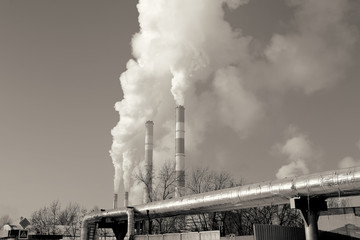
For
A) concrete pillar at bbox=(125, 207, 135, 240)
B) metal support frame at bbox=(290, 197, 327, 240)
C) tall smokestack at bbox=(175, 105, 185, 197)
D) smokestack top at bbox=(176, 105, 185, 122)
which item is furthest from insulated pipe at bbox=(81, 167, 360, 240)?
smokestack top at bbox=(176, 105, 185, 122)

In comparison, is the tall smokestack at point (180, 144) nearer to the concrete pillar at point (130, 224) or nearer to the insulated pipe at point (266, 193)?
the concrete pillar at point (130, 224)

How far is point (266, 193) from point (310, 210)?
2.46 meters

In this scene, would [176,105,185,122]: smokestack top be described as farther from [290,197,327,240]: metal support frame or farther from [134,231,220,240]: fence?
[290,197,327,240]: metal support frame

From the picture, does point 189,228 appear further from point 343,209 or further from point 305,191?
point 305,191

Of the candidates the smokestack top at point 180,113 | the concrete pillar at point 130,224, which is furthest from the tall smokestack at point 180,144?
the concrete pillar at point 130,224

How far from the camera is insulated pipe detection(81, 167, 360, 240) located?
58.0 feet

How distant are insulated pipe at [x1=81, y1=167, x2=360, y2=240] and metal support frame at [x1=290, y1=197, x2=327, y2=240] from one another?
43 cm

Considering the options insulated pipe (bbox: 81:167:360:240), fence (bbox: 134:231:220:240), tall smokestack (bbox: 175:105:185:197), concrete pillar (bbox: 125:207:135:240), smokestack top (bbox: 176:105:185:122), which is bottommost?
fence (bbox: 134:231:220:240)

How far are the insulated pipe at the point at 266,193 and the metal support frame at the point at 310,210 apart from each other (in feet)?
1.42

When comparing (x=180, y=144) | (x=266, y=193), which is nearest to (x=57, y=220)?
(x=180, y=144)

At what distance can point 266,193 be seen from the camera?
→ 20625 mm

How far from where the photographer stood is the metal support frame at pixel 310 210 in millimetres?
19688

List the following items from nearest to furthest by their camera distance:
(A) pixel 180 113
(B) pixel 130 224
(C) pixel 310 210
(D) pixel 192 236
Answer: (C) pixel 310 210 < (D) pixel 192 236 < (B) pixel 130 224 < (A) pixel 180 113

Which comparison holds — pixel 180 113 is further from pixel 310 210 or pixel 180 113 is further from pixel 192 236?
pixel 310 210
